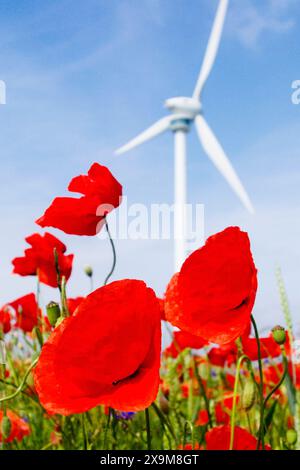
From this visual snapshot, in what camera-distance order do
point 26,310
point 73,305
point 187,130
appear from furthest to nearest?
point 187,130
point 26,310
point 73,305

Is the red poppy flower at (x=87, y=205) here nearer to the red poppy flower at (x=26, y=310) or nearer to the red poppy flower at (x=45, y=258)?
the red poppy flower at (x=45, y=258)

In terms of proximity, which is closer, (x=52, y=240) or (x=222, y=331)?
(x=222, y=331)

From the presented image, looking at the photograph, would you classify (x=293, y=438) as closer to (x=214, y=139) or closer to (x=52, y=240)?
(x=52, y=240)

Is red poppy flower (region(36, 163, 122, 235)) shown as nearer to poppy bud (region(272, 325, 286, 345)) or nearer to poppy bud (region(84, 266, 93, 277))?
poppy bud (region(272, 325, 286, 345))

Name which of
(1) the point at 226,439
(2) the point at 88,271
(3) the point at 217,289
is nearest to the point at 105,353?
(3) the point at 217,289

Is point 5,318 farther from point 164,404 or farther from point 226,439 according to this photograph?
point 226,439
